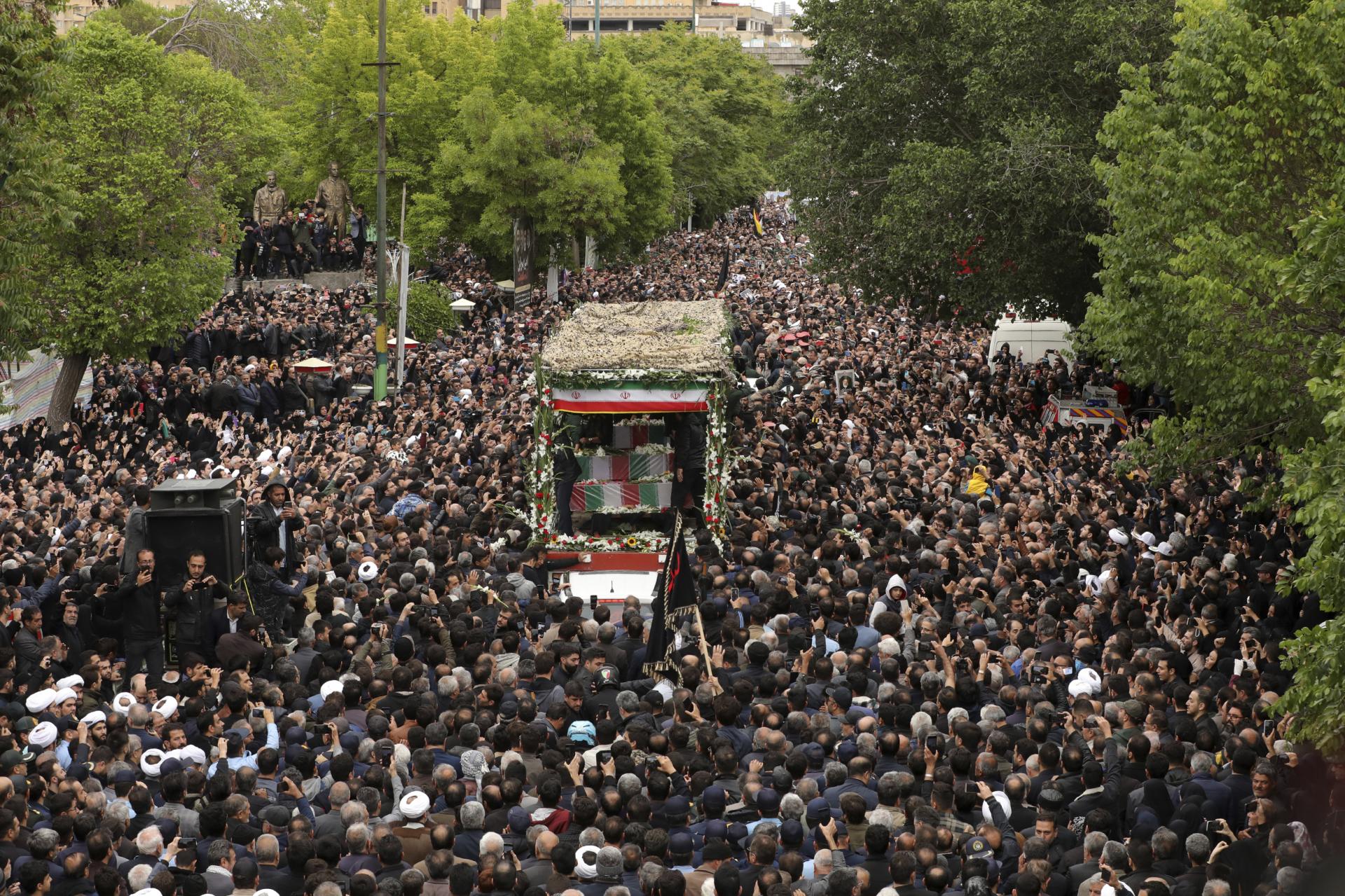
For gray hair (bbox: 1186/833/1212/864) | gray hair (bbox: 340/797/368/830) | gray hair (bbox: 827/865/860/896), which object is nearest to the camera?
gray hair (bbox: 827/865/860/896)

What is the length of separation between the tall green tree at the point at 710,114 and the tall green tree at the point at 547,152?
→ 2.23m

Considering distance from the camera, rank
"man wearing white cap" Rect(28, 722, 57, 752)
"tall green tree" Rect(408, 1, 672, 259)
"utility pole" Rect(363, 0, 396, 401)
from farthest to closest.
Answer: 1. "tall green tree" Rect(408, 1, 672, 259)
2. "utility pole" Rect(363, 0, 396, 401)
3. "man wearing white cap" Rect(28, 722, 57, 752)

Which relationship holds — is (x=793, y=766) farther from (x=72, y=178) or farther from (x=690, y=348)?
(x=72, y=178)

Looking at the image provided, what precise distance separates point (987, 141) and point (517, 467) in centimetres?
1088

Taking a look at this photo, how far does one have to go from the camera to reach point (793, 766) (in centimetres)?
950

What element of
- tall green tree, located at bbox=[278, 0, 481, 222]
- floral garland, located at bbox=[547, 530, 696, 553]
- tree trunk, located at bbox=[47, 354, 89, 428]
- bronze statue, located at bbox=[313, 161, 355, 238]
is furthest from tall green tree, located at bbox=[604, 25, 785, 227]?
floral garland, located at bbox=[547, 530, 696, 553]

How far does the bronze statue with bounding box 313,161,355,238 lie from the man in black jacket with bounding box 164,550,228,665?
31.0 metres

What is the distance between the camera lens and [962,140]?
30594mm

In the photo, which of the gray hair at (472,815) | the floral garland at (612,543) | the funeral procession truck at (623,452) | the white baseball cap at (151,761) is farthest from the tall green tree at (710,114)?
the gray hair at (472,815)

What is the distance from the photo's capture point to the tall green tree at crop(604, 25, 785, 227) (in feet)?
216

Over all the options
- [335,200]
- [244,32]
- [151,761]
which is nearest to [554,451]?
[151,761]

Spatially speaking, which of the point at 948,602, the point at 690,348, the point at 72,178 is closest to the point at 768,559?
the point at 948,602

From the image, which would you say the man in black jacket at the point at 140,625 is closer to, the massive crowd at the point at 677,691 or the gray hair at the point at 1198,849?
the massive crowd at the point at 677,691

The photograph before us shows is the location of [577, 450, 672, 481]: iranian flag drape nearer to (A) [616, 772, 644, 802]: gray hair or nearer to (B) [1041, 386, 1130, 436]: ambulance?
(B) [1041, 386, 1130, 436]: ambulance
